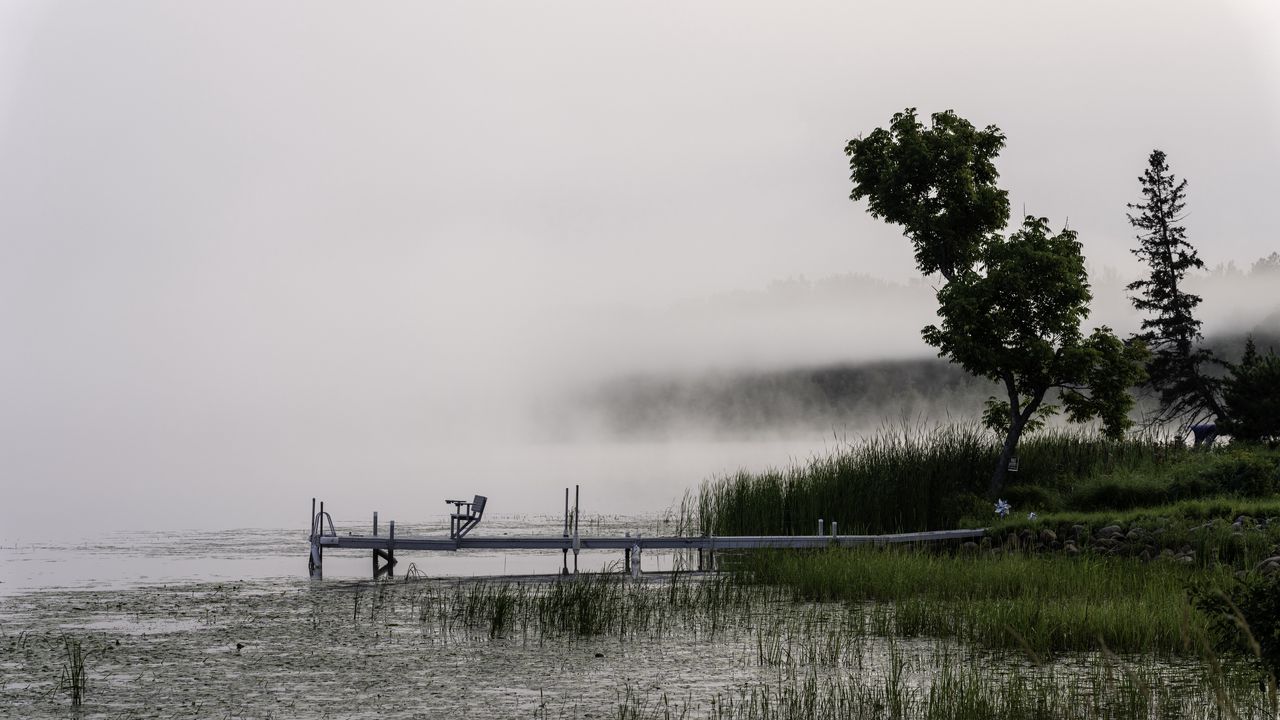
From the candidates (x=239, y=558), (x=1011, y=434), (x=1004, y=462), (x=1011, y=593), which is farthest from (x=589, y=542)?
(x=1011, y=434)

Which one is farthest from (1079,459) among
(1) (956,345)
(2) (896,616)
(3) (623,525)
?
(2) (896,616)

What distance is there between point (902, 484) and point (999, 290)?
16.3 feet

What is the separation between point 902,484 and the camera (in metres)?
28.6

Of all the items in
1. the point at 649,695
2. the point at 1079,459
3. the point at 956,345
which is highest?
the point at 956,345

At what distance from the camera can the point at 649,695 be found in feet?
35.4

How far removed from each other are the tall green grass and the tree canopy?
90cm

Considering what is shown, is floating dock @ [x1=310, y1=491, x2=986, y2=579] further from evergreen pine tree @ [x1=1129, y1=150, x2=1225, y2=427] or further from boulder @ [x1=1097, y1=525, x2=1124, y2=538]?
evergreen pine tree @ [x1=1129, y1=150, x2=1225, y2=427]

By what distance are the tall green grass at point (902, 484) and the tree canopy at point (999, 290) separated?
0.90 m

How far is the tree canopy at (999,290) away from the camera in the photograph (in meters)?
28.7

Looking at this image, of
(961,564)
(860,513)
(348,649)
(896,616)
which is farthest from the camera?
(860,513)

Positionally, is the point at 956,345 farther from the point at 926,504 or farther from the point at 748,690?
the point at 748,690

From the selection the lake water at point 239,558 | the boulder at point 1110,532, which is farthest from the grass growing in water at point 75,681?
the boulder at point 1110,532

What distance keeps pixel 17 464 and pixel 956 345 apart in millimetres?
98953

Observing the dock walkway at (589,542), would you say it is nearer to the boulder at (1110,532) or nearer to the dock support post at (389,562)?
the dock support post at (389,562)
